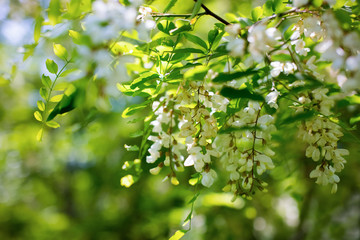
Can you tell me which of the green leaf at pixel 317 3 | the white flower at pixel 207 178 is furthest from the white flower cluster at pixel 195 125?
the green leaf at pixel 317 3

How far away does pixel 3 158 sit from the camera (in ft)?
11.2

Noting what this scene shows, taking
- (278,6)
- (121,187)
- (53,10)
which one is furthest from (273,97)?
(121,187)

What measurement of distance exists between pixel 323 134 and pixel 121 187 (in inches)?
77.7

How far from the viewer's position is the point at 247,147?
636 mm

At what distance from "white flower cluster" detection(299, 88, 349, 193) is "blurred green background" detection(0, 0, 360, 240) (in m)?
0.04

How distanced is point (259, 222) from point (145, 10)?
2687mm

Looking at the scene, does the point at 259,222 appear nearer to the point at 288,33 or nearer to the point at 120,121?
the point at 120,121

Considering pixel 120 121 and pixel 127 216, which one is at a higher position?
pixel 120 121

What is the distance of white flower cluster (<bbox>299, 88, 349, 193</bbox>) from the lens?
55 centimetres

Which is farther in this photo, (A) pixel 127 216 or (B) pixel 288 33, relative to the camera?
(A) pixel 127 216

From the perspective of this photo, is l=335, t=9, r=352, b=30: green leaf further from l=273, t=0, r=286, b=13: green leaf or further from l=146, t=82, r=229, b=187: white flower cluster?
l=146, t=82, r=229, b=187: white flower cluster

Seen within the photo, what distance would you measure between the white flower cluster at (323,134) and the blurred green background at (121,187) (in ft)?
0.13

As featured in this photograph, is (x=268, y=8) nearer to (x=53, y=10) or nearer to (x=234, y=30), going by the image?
(x=234, y=30)

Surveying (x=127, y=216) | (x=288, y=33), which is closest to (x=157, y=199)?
(x=127, y=216)
